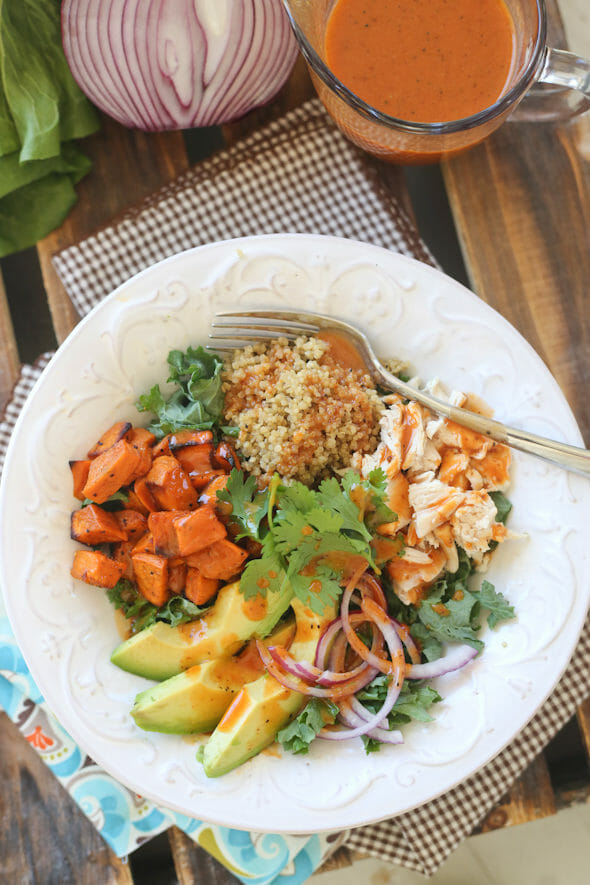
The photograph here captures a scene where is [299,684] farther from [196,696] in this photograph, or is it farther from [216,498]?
[216,498]

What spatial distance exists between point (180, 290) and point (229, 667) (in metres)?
0.96

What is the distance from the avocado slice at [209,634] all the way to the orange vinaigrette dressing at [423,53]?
1.30 m

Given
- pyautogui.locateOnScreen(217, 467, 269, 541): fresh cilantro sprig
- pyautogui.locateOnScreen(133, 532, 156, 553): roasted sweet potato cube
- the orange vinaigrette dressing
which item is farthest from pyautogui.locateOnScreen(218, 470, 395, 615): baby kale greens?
the orange vinaigrette dressing

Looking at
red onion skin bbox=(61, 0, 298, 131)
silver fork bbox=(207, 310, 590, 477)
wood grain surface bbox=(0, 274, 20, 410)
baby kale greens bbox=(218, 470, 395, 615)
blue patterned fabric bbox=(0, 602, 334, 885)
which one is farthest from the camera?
wood grain surface bbox=(0, 274, 20, 410)

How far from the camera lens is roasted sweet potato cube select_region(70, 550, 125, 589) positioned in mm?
1862

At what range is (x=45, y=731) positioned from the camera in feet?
7.32

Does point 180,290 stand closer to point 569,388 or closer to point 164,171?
point 164,171

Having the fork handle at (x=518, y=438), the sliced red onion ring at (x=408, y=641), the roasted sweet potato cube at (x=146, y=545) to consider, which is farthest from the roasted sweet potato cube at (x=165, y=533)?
the fork handle at (x=518, y=438)

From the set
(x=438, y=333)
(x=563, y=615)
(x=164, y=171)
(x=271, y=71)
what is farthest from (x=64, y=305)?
(x=563, y=615)

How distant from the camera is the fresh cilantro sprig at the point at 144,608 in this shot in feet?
6.11

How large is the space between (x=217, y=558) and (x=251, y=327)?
0.60 metres

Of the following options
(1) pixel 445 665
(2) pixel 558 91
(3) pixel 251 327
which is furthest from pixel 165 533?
(2) pixel 558 91

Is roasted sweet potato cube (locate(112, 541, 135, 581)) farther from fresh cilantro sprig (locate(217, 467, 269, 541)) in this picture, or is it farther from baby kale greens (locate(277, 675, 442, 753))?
baby kale greens (locate(277, 675, 442, 753))

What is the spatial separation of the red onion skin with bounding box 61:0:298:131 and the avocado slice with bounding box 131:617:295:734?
155 cm
